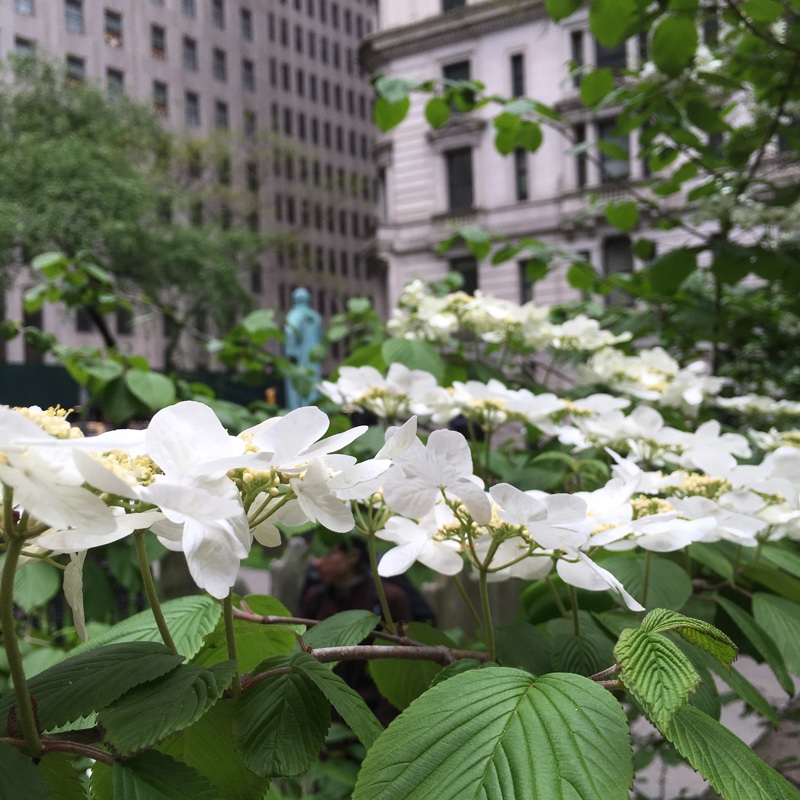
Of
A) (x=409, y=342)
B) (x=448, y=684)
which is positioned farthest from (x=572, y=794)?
(x=409, y=342)

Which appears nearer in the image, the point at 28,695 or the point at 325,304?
the point at 28,695

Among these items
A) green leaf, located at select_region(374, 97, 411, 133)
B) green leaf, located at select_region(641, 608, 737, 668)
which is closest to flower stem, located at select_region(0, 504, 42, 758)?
green leaf, located at select_region(641, 608, 737, 668)

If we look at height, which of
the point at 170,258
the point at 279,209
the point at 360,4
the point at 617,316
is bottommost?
the point at 617,316

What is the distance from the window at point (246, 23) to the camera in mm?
6625

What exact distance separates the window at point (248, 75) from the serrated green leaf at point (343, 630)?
770cm

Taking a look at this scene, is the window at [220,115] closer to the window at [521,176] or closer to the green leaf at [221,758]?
the window at [521,176]

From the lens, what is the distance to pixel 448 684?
0.25m

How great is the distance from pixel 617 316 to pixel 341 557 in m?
1.03

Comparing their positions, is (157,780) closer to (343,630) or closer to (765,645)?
(343,630)

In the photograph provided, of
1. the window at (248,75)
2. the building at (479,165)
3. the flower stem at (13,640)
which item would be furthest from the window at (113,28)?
the flower stem at (13,640)

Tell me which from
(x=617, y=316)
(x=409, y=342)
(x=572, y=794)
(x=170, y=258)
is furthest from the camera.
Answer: (x=170, y=258)

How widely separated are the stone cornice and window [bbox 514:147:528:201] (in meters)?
1.58

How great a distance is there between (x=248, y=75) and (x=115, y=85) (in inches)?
54.4

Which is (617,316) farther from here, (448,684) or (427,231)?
(427,231)
